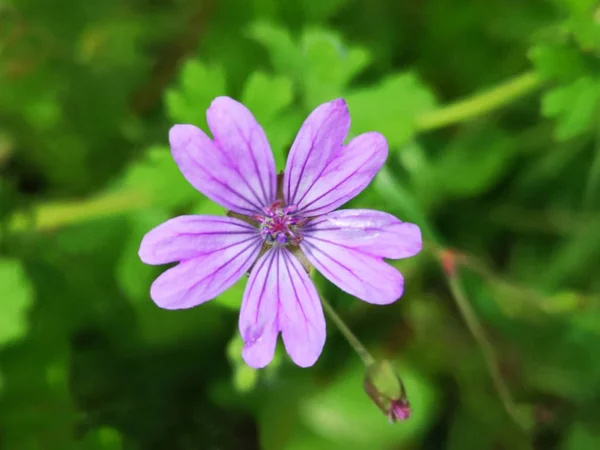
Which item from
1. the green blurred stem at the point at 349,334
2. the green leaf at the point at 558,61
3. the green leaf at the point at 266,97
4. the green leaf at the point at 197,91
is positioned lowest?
the green blurred stem at the point at 349,334

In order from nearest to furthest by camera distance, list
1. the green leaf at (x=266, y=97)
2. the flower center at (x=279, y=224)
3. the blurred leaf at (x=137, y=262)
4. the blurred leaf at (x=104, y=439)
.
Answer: the flower center at (x=279, y=224) < the green leaf at (x=266, y=97) < the blurred leaf at (x=104, y=439) < the blurred leaf at (x=137, y=262)

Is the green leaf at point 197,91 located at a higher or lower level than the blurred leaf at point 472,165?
higher

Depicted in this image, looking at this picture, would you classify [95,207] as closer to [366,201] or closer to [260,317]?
[366,201]

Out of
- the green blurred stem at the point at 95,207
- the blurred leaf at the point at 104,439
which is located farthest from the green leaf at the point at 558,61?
the blurred leaf at the point at 104,439

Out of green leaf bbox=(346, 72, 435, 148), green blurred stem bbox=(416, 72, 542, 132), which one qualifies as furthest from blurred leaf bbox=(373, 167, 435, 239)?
green blurred stem bbox=(416, 72, 542, 132)

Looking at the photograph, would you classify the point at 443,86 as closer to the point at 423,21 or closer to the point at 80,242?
the point at 423,21

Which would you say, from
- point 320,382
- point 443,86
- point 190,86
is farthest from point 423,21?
point 320,382

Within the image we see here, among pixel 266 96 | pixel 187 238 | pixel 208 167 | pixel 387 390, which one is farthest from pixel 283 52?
pixel 387 390

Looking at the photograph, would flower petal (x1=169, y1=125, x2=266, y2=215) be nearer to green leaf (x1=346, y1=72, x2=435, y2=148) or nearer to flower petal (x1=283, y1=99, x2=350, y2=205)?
flower petal (x1=283, y1=99, x2=350, y2=205)

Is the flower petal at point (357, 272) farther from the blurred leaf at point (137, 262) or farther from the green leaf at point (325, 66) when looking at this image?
the blurred leaf at point (137, 262)
